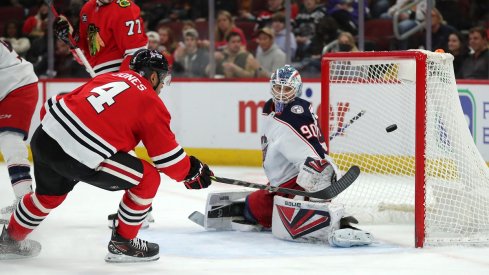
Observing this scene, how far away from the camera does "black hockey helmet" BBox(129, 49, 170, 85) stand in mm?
3785

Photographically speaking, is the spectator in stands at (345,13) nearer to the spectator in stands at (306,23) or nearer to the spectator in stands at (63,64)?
the spectator in stands at (306,23)

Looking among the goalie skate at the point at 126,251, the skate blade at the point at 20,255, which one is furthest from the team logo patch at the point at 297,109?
the skate blade at the point at 20,255

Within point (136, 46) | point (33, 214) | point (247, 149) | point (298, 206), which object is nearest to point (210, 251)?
point (298, 206)

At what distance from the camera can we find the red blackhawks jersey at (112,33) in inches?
189

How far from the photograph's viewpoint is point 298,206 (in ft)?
14.2

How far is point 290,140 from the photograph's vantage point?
4434mm

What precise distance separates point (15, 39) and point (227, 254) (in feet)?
15.4

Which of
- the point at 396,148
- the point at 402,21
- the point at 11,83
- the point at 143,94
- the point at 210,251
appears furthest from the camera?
the point at 402,21

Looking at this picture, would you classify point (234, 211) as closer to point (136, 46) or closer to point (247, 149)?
point (136, 46)

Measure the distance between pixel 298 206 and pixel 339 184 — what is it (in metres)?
0.22

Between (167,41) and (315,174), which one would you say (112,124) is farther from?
(167,41)

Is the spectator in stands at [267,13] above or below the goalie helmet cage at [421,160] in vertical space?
above

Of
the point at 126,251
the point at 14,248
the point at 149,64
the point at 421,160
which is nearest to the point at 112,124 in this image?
the point at 149,64

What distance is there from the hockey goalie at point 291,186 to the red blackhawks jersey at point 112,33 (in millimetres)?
743
